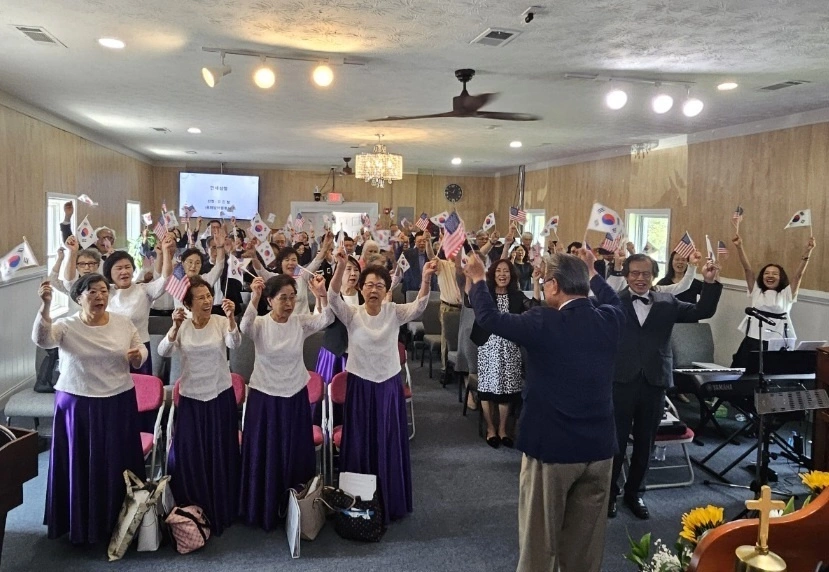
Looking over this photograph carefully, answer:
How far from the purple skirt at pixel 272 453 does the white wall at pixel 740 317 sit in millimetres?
5538

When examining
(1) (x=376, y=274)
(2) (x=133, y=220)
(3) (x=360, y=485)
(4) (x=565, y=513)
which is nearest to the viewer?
(4) (x=565, y=513)

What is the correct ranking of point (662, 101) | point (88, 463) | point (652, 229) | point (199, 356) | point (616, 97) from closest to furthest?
point (88, 463)
point (199, 356)
point (616, 97)
point (662, 101)
point (652, 229)

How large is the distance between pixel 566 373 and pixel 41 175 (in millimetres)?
7134

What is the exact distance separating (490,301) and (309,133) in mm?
7084

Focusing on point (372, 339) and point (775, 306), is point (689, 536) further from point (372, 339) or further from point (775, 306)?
point (775, 306)

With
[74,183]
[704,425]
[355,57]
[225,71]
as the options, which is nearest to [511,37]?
[355,57]

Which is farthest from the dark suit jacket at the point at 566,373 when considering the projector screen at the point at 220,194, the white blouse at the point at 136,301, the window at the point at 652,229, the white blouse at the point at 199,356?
the projector screen at the point at 220,194

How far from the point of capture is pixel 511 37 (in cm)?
409

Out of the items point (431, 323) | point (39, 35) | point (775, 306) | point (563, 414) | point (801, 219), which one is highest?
point (39, 35)

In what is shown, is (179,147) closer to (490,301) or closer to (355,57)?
(355,57)

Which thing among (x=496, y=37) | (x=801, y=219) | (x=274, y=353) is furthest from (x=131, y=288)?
(x=801, y=219)

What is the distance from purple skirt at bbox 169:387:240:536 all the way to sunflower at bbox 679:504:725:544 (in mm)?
2841

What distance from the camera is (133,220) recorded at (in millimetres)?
12602

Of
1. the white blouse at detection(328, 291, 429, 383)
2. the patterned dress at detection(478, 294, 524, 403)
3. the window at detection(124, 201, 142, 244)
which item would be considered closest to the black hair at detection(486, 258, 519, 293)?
the patterned dress at detection(478, 294, 524, 403)
